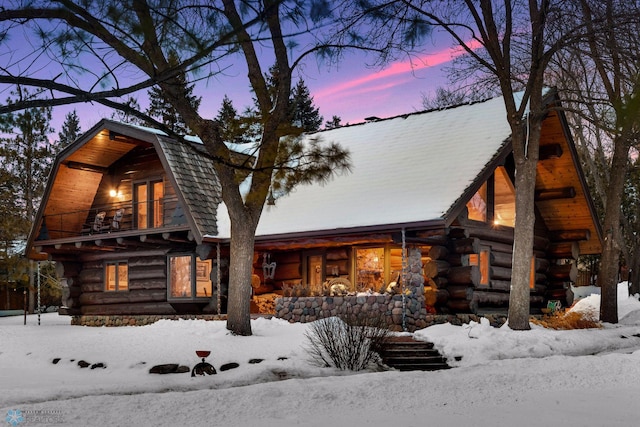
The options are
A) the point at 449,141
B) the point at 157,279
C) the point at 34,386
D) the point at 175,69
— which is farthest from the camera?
the point at 157,279

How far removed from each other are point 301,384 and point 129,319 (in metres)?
14.2

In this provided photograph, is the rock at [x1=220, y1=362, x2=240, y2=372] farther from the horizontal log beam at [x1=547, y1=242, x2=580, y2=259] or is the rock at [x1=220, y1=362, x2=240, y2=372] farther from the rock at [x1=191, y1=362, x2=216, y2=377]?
the horizontal log beam at [x1=547, y1=242, x2=580, y2=259]

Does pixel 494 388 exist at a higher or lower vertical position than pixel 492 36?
lower

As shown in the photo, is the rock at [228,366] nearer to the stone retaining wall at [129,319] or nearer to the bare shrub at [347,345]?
the bare shrub at [347,345]

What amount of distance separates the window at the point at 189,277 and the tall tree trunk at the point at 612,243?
11.3 metres

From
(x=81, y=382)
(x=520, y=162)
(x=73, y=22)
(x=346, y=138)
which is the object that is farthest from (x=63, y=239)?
(x=73, y=22)

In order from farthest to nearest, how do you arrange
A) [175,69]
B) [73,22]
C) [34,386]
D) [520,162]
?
[520,162] < [34,386] < [73,22] < [175,69]

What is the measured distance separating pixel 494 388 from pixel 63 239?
54.4 feet

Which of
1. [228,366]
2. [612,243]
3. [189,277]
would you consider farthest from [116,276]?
[612,243]

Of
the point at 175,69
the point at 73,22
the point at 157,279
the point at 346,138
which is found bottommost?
the point at 157,279

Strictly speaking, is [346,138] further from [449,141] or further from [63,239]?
[63,239]

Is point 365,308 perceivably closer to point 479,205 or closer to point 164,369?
point 479,205

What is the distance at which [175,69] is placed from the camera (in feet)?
21.5

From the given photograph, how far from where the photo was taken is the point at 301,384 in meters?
9.26
